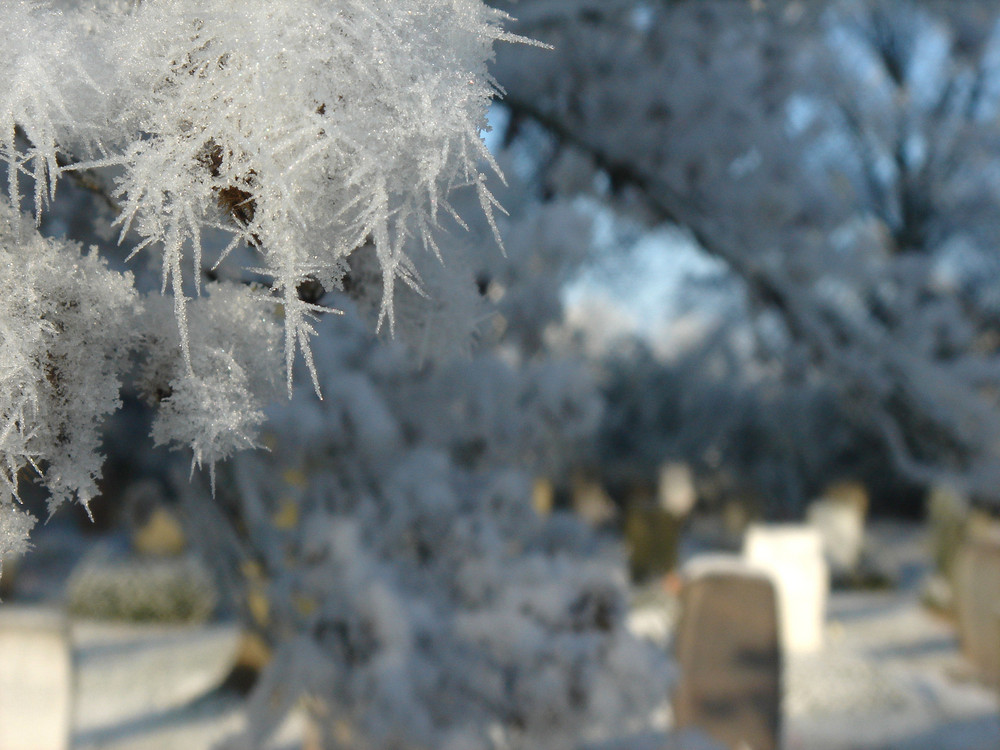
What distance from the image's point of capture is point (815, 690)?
20.3 feet

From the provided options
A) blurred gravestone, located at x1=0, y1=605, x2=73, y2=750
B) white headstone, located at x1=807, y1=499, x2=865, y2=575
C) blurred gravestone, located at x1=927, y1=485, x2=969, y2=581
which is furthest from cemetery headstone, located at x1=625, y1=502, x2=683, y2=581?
blurred gravestone, located at x1=0, y1=605, x2=73, y2=750

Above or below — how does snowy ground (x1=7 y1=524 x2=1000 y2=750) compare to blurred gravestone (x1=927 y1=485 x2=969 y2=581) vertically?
below

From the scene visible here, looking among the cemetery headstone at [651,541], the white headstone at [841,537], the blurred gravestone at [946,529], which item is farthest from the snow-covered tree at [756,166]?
the white headstone at [841,537]

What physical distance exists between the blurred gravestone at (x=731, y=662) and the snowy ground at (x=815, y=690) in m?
0.97

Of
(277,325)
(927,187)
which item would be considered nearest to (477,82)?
(277,325)

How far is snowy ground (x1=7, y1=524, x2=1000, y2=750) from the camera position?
5359 mm

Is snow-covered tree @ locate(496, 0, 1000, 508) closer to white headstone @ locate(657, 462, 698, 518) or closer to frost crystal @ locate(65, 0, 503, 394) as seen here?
frost crystal @ locate(65, 0, 503, 394)

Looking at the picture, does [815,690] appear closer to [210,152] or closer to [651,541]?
[651,541]

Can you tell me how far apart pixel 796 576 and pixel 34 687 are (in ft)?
18.8

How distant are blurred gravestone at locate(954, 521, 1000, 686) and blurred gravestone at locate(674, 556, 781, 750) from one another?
282cm

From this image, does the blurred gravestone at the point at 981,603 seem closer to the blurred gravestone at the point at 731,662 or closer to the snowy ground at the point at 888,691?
the snowy ground at the point at 888,691

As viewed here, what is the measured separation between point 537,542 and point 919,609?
21.6ft

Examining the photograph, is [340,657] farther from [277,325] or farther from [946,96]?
[946,96]

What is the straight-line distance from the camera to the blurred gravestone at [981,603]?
639 cm
